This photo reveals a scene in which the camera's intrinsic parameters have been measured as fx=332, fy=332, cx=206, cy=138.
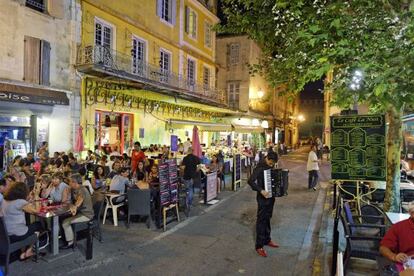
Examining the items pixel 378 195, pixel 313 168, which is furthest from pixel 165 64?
Answer: pixel 378 195

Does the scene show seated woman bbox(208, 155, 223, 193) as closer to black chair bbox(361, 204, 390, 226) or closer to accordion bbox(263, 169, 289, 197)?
accordion bbox(263, 169, 289, 197)

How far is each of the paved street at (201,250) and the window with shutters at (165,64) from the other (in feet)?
37.7

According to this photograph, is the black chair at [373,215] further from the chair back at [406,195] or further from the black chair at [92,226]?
the black chair at [92,226]

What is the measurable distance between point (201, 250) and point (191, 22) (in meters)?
20.4

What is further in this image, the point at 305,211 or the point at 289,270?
the point at 305,211

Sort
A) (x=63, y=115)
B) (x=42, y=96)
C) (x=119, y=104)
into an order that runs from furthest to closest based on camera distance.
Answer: (x=119, y=104) < (x=63, y=115) < (x=42, y=96)

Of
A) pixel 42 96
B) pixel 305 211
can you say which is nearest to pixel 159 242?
pixel 305 211

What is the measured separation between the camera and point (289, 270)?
5.90 meters

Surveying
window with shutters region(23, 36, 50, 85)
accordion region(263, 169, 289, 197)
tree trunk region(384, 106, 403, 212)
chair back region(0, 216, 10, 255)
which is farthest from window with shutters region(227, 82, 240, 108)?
chair back region(0, 216, 10, 255)

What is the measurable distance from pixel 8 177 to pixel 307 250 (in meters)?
6.71

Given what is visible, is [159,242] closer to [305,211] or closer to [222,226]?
[222,226]

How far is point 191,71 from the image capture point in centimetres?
2473

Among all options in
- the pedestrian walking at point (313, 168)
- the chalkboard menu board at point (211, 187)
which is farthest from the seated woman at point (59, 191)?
the pedestrian walking at point (313, 168)

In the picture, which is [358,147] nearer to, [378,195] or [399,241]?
[378,195]
